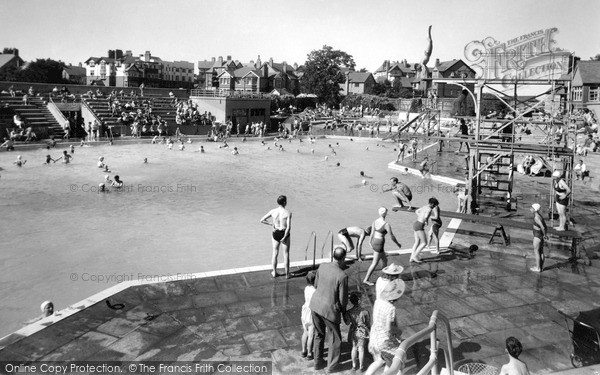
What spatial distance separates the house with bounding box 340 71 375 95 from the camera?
343 ft

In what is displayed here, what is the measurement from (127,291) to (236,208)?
9.09 m

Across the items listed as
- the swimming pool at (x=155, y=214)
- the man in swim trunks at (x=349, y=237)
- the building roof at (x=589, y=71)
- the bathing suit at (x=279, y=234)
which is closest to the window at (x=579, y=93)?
the building roof at (x=589, y=71)

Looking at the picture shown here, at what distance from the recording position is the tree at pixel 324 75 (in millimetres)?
84250

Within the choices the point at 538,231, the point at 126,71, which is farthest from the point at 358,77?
the point at 538,231

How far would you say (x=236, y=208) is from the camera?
17562 mm

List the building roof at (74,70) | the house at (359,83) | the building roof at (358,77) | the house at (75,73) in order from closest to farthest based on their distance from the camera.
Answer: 1. the house at (75,73)
2. the building roof at (74,70)
3. the house at (359,83)
4. the building roof at (358,77)

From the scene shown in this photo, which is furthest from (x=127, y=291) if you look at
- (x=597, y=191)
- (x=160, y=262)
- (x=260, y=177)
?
(x=597, y=191)

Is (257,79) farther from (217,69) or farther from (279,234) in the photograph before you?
(279,234)

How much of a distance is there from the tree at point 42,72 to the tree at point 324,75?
140 feet

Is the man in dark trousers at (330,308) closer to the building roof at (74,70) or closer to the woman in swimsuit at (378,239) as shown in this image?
the woman in swimsuit at (378,239)

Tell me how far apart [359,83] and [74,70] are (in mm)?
64428

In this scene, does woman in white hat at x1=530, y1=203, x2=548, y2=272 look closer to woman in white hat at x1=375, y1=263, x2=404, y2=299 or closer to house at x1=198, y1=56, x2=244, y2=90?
woman in white hat at x1=375, y1=263, x2=404, y2=299

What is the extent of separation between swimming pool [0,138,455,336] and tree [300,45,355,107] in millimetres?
54689

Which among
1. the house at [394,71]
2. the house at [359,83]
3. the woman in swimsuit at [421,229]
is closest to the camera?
the woman in swimsuit at [421,229]
